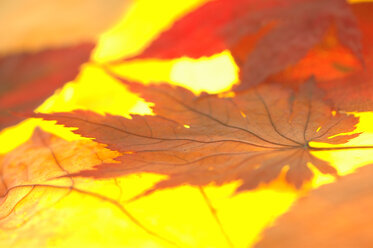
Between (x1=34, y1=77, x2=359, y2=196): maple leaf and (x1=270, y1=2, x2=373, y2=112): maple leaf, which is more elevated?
(x1=270, y1=2, x2=373, y2=112): maple leaf

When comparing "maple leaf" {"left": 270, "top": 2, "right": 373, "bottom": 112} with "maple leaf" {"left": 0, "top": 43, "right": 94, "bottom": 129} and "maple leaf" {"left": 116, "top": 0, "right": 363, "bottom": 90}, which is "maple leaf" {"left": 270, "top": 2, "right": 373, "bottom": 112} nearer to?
"maple leaf" {"left": 116, "top": 0, "right": 363, "bottom": 90}

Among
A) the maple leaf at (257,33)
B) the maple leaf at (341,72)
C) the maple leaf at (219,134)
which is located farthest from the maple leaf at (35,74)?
the maple leaf at (341,72)

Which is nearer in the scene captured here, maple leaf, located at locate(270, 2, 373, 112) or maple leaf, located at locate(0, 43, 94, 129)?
maple leaf, located at locate(270, 2, 373, 112)

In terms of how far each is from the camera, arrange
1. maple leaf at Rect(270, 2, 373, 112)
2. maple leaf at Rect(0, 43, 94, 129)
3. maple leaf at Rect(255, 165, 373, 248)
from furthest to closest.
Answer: maple leaf at Rect(0, 43, 94, 129) → maple leaf at Rect(270, 2, 373, 112) → maple leaf at Rect(255, 165, 373, 248)

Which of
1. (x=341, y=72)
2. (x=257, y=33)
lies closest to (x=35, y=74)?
(x=257, y=33)

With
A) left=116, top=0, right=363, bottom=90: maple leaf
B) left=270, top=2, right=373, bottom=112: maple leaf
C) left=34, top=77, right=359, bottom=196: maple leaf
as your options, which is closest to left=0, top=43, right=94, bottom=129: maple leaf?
left=116, top=0, right=363, bottom=90: maple leaf

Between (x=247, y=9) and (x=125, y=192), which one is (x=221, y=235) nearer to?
(x=125, y=192)
